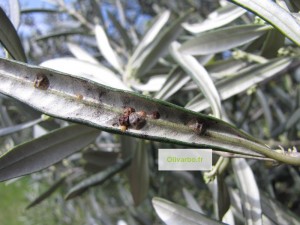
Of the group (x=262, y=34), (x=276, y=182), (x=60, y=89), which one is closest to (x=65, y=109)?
(x=60, y=89)

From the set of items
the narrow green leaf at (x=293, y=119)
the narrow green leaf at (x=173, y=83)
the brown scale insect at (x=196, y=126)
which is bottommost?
the narrow green leaf at (x=293, y=119)

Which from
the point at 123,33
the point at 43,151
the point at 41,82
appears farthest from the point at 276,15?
the point at 123,33

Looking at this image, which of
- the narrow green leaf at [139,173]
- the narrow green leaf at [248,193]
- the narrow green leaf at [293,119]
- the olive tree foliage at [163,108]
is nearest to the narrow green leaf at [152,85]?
the olive tree foliage at [163,108]

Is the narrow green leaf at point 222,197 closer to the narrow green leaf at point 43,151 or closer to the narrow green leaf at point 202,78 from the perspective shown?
the narrow green leaf at point 202,78

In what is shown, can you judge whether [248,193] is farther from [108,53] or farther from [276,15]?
[108,53]

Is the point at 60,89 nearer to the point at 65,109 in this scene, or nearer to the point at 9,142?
the point at 65,109

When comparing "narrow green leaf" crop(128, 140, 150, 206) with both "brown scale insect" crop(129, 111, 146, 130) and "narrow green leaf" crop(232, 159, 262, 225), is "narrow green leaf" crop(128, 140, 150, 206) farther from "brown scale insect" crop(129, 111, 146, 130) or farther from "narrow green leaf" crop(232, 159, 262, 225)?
"brown scale insect" crop(129, 111, 146, 130)

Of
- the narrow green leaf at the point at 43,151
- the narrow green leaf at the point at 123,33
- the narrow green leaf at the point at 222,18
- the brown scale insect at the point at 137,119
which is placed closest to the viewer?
the brown scale insect at the point at 137,119
